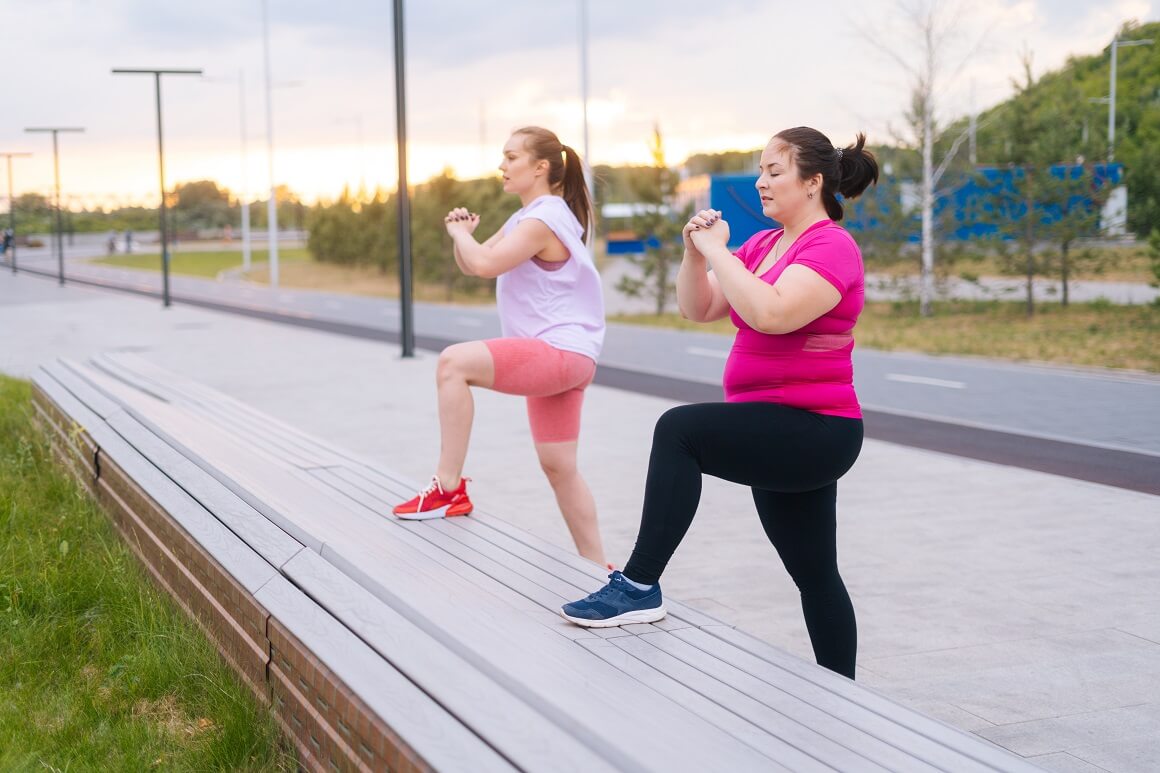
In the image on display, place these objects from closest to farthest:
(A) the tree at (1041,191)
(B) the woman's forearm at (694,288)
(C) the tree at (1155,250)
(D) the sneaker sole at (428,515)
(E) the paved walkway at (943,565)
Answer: (B) the woman's forearm at (694,288) → (E) the paved walkway at (943,565) → (D) the sneaker sole at (428,515) → (C) the tree at (1155,250) → (A) the tree at (1041,191)

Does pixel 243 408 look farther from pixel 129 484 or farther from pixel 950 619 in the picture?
pixel 950 619

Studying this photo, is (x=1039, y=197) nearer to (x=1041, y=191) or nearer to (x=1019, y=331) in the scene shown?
(x=1041, y=191)

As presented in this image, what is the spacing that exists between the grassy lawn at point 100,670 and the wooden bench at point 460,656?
0.12m

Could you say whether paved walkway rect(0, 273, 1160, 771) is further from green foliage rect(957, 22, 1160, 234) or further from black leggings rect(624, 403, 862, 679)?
green foliage rect(957, 22, 1160, 234)

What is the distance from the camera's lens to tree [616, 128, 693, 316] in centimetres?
2847

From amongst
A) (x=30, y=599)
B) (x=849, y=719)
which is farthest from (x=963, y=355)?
(x=849, y=719)

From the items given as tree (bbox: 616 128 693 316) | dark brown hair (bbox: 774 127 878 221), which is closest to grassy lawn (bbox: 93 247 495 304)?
tree (bbox: 616 128 693 316)

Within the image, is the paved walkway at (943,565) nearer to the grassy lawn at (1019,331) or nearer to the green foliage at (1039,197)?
the grassy lawn at (1019,331)

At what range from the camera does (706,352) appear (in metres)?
18.8

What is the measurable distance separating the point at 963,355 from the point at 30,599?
48.6 ft

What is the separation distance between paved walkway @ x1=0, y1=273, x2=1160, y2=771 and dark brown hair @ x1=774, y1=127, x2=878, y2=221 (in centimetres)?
170

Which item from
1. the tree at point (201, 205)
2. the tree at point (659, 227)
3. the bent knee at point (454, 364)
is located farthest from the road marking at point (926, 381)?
the tree at point (201, 205)

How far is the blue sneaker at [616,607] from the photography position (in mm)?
3588

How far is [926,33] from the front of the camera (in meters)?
25.0
